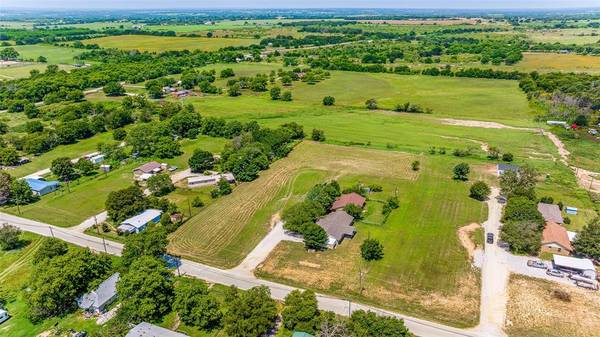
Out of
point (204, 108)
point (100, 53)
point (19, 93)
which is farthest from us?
point (100, 53)

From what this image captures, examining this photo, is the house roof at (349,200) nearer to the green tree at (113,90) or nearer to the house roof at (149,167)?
the house roof at (149,167)

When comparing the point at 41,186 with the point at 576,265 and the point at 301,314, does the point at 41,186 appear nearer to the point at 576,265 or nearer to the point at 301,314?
the point at 301,314

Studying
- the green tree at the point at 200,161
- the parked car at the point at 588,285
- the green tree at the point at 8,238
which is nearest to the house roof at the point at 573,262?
the parked car at the point at 588,285

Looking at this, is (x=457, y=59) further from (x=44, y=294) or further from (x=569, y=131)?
(x=44, y=294)

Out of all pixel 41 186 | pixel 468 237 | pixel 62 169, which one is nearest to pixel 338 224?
pixel 468 237

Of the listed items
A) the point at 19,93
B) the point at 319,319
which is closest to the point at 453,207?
the point at 319,319

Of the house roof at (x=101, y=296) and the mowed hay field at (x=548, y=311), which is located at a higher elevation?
the house roof at (x=101, y=296)
